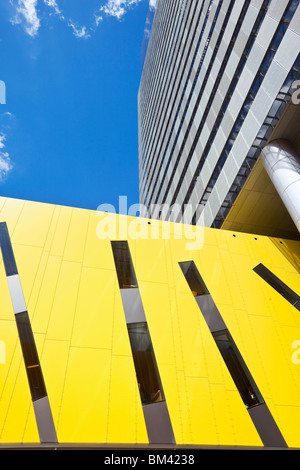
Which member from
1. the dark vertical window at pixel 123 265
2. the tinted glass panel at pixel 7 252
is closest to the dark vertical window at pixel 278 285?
the dark vertical window at pixel 123 265

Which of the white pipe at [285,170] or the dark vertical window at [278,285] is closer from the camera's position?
the dark vertical window at [278,285]

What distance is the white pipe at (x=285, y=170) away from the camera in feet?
39.2

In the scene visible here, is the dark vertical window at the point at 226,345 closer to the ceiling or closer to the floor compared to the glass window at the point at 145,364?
closer to the ceiling

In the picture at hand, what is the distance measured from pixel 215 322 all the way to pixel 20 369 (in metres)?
6.71

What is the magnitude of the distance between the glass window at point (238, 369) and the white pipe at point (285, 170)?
5982 millimetres

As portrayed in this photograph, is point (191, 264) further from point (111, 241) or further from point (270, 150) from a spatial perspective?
point (270, 150)

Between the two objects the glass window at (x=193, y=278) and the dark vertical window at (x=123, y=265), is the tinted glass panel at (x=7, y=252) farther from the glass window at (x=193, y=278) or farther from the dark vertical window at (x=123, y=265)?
the glass window at (x=193, y=278)

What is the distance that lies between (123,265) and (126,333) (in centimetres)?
313

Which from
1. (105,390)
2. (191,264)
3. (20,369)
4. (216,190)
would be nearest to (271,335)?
(191,264)

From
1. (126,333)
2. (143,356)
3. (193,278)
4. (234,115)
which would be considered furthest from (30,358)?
(234,115)

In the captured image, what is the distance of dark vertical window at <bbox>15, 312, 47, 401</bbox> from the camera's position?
7.18m

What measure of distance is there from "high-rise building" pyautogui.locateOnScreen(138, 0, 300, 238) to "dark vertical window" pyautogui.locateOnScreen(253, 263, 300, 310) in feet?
8.84

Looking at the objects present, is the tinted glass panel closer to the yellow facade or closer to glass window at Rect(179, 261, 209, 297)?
the yellow facade

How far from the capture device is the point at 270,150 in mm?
13750
